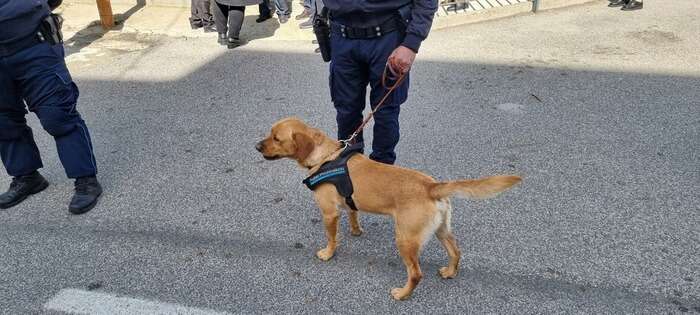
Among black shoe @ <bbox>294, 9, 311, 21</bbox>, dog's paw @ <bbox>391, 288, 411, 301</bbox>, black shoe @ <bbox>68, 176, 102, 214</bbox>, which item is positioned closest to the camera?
dog's paw @ <bbox>391, 288, 411, 301</bbox>

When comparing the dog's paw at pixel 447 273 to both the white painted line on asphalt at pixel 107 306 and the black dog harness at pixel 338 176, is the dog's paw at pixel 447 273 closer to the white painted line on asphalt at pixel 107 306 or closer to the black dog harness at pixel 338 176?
the black dog harness at pixel 338 176

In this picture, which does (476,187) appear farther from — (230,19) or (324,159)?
(230,19)

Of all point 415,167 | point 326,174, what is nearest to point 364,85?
point 326,174

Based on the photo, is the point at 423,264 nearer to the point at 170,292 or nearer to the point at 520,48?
the point at 170,292

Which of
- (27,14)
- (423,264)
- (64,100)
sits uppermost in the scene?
(27,14)

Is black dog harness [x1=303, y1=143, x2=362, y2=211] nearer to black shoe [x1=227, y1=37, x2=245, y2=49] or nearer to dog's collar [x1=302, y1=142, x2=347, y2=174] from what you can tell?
dog's collar [x1=302, y1=142, x2=347, y2=174]

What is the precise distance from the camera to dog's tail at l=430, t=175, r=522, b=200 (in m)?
2.36

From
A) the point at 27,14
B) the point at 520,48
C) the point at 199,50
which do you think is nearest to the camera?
the point at 27,14

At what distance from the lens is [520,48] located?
6426 mm

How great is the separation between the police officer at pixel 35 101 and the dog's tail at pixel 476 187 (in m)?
2.42

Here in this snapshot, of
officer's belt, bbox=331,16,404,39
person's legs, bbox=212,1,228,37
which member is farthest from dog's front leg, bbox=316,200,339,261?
person's legs, bbox=212,1,228,37

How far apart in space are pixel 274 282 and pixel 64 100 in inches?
70.9

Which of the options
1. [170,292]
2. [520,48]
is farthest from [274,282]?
[520,48]

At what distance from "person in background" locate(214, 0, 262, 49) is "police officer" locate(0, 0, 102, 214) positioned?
312cm
